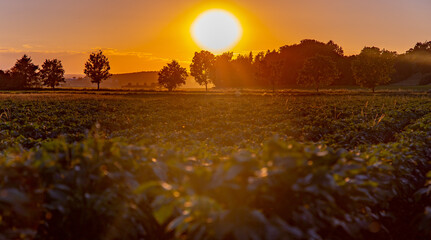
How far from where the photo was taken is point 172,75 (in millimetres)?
95312

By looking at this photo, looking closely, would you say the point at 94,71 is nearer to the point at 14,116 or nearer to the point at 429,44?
the point at 14,116

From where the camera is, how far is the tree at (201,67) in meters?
104

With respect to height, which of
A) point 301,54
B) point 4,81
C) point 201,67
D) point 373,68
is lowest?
point 4,81

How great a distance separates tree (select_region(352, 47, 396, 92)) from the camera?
6625cm

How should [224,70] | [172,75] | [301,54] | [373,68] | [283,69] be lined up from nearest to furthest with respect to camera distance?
[373,68] → [172,75] → [283,69] → [301,54] → [224,70]

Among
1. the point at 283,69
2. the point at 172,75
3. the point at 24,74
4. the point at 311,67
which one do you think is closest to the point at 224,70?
the point at 283,69

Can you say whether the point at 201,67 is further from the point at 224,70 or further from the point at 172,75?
the point at 224,70

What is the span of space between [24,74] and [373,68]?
10901 centimetres

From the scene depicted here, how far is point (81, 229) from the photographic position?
3.08 metres

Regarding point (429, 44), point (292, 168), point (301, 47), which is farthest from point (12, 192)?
point (429, 44)

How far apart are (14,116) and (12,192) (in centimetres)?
1838

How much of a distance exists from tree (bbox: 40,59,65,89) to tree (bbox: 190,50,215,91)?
47.8 metres

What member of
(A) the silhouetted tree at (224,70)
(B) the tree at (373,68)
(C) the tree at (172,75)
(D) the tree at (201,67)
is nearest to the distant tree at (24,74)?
(C) the tree at (172,75)

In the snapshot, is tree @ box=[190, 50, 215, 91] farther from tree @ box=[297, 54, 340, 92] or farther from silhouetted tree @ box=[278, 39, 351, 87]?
tree @ box=[297, 54, 340, 92]
